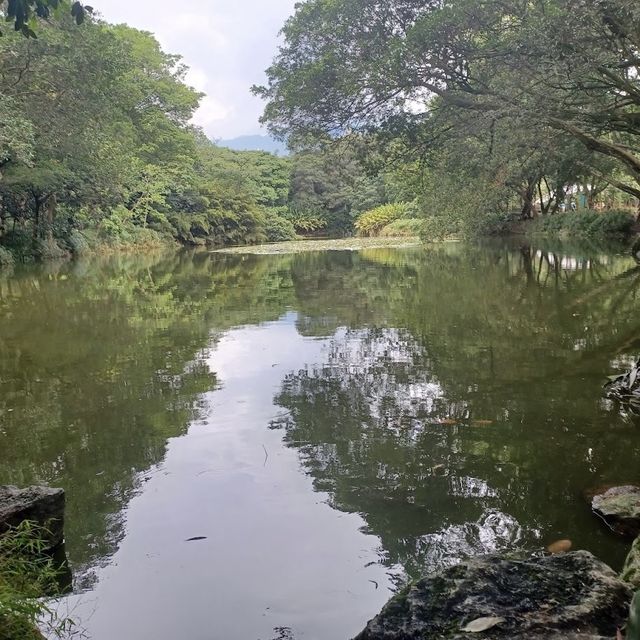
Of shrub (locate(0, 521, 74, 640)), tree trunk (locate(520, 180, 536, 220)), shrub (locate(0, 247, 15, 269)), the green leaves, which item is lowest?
shrub (locate(0, 521, 74, 640))

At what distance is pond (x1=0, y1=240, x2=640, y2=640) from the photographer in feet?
9.47

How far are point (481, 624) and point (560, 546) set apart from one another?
4.71 ft

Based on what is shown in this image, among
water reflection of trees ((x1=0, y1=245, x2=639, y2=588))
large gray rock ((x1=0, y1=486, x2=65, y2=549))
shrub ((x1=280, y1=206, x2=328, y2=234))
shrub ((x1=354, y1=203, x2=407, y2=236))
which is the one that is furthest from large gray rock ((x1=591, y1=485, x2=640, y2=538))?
shrub ((x1=280, y1=206, x2=328, y2=234))

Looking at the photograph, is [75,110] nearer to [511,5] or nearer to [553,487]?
[511,5]

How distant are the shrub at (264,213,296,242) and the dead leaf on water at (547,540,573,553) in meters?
45.5

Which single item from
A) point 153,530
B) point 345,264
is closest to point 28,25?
point 153,530

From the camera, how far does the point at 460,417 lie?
5.06m

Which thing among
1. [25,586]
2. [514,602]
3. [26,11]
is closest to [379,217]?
[26,11]

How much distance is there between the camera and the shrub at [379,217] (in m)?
47.2

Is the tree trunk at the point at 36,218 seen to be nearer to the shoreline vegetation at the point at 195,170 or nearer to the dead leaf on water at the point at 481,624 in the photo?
the shoreline vegetation at the point at 195,170

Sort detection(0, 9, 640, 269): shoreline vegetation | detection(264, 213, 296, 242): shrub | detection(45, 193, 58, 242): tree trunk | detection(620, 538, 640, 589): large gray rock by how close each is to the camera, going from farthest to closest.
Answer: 1. detection(264, 213, 296, 242): shrub
2. detection(45, 193, 58, 242): tree trunk
3. detection(0, 9, 640, 269): shoreline vegetation
4. detection(620, 538, 640, 589): large gray rock

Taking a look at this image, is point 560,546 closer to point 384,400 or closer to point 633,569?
point 633,569

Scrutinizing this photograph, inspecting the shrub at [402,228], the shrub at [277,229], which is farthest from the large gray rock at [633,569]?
the shrub at [277,229]

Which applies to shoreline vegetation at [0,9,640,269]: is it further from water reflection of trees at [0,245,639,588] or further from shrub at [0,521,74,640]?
water reflection of trees at [0,245,639,588]
